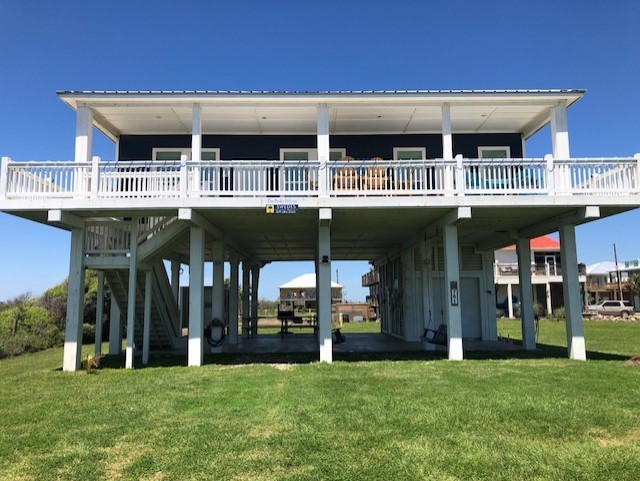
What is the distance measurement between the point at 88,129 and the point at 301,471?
10452mm

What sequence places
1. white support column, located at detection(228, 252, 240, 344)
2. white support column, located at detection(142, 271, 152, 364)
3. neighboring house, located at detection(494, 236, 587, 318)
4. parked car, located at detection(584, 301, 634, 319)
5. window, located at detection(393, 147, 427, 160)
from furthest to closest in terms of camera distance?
parked car, located at detection(584, 301, 634, 319), neighboring house, located at detection(494, 236, 587, 318), white support column, located at detection(228, 252, 240, 344), window, located at detection(393, 147, 427, 160), white support column, located at detection(142, 271, 152, 364)

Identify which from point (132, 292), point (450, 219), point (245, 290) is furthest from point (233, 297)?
point (450, 219)

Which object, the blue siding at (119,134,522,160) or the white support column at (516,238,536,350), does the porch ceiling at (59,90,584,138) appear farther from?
the white support column at (516,238,536,350)

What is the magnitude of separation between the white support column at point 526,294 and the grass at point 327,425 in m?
4.06

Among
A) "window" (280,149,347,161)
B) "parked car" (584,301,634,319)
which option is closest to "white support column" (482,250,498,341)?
"window" (280,149,347,161)

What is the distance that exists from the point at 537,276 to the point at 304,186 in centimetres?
3539

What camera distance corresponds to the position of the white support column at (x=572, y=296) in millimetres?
11859

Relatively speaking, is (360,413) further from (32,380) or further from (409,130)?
(409,130)

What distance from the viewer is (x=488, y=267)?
1767 cm

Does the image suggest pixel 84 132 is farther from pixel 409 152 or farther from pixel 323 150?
pixel 409 152

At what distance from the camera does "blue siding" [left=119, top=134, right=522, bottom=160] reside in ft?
48.4

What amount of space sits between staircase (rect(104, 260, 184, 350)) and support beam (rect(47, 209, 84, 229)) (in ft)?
4.65

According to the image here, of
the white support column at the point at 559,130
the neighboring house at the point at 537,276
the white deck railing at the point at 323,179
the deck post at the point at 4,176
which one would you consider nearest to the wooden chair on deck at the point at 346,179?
the white deck railing at the point at 323,179

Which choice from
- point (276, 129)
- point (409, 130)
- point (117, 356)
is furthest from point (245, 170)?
point (117, 356)
